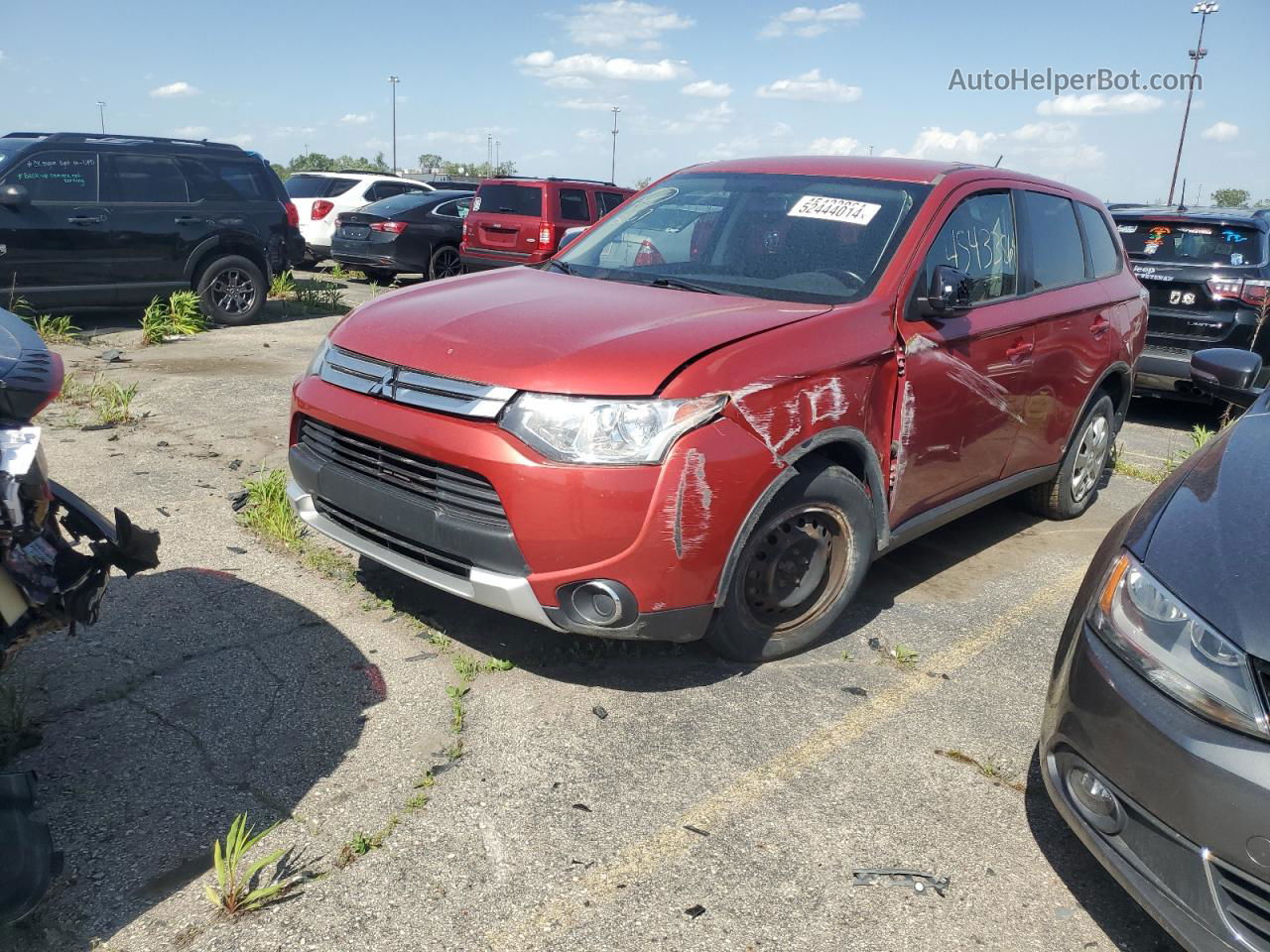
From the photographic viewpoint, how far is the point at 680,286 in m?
3.99

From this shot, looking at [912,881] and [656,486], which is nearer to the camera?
[912,881]

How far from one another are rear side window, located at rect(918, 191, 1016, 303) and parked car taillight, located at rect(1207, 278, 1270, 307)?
407 cm

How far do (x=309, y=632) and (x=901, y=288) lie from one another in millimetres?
2535

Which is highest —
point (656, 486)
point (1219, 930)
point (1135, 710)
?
point (656, 486)

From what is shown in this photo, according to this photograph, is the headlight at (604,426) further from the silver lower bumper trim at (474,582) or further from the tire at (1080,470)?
the tire at (1080,470)

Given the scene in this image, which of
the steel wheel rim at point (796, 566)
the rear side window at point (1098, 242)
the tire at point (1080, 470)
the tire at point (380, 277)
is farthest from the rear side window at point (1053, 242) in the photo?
the tire at point (380, 277)

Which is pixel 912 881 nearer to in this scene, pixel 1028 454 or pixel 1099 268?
pixel 1028 454

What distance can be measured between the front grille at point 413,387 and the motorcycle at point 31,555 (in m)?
0.99

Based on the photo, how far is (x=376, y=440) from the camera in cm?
333

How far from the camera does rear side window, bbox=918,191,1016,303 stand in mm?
4055

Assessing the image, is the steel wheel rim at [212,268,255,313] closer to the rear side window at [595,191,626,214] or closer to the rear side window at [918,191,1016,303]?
the rear side window at [595,191,626,214]

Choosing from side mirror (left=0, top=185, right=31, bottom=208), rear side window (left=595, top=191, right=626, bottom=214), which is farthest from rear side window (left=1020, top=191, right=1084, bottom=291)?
rear side window (left=595, top=191, right=626, bottom=214)

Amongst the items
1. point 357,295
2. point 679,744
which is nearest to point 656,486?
point 679,744

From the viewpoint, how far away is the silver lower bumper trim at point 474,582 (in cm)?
310
